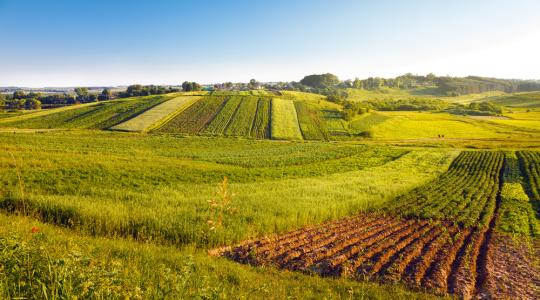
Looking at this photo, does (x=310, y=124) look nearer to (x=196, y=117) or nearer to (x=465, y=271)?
(x=196, y=117)

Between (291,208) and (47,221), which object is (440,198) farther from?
(47,221)

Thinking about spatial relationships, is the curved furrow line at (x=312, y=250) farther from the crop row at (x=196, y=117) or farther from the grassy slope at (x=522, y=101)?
the grassy slope at (x=522, y=101)

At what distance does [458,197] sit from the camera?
78.7 ft

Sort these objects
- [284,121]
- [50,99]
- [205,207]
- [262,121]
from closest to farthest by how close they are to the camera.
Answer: [205,207] < [262,121] < [284,121] < [50,99]

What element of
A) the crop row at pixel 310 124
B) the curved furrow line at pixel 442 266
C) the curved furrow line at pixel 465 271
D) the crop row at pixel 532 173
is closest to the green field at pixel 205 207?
the crop row at pixel 532 173

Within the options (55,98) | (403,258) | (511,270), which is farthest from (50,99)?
(511,270)

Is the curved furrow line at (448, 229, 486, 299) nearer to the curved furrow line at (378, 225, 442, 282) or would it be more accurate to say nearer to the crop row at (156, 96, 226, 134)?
the curved furrow line at (378, 225, 442, 282)

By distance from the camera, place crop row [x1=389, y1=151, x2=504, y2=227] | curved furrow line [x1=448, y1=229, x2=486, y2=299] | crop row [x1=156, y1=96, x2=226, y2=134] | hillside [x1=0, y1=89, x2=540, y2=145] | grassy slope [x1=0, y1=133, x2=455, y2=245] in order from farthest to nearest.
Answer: hillside [x1=0, y1=89, x2=540, y2=145]
crop row [x1=156, y1=96, x2=226, y2=134]
crop row [x1=389, y1=151, x2=504, y2=227]
grassy slope [x1=0, y1=133, x2=455, y2=245]
curved furrow line [x1=448, y1=229, x2=486, y2=299]

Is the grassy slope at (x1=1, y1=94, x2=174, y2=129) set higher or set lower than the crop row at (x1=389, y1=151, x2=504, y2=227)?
higher

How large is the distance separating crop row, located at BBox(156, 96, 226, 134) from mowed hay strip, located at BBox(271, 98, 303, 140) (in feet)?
57.8

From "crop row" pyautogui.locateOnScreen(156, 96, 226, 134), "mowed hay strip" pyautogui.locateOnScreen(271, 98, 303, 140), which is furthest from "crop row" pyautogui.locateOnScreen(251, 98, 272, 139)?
"crop row" pyautogui.locateOnScreen(156, 96, 226, 134)

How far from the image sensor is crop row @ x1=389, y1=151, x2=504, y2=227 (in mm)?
19234

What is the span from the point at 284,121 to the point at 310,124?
23.9 feet

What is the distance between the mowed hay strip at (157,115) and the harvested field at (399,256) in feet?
214
